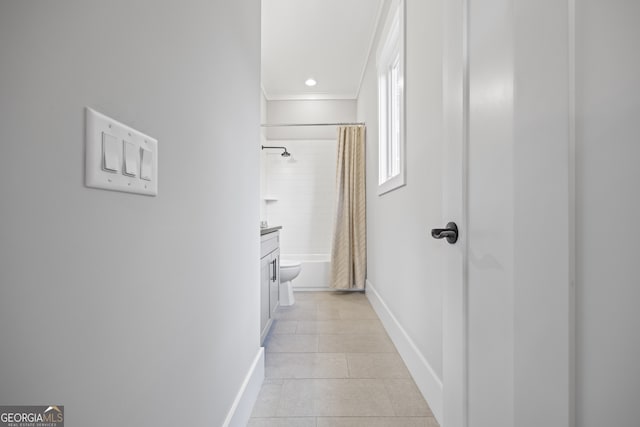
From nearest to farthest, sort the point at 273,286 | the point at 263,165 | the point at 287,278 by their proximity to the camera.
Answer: the point at 273,286
the point at 287,278
the point at 263,165

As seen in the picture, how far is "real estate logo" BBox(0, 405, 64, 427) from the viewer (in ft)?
1.24

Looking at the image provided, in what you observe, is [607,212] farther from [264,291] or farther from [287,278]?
[287,278]

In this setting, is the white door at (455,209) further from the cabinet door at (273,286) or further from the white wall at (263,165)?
the white wall at (263,165)

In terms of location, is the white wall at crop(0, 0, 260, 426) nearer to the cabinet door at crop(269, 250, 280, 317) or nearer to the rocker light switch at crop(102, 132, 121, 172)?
the rocker light switch at crop(102, 132, 121, 172)

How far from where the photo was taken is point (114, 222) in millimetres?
542

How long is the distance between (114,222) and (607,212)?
782mm

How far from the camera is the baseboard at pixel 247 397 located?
1214mm

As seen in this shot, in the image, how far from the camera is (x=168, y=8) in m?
0.73

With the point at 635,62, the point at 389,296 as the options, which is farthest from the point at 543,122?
the point at 389,296

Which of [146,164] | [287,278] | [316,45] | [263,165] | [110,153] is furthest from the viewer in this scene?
[263,165]

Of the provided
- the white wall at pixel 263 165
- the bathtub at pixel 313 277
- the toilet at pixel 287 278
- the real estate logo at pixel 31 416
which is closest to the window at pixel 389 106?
the toilet at pixel 287 278

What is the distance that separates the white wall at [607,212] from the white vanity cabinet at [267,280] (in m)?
1.74

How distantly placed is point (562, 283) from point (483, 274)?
0.24 m

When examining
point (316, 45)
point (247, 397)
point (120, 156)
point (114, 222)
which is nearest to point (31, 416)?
point (114, 222)
